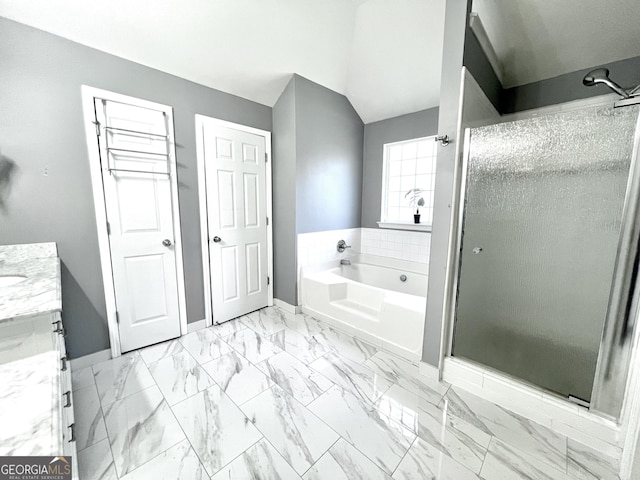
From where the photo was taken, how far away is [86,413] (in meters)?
1.48

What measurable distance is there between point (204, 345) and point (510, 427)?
2.23 m

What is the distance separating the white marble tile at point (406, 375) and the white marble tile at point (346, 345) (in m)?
0.07

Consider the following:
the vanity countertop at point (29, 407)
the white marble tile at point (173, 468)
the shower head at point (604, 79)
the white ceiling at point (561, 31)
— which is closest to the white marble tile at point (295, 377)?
the white marble tile at point (173, 468)

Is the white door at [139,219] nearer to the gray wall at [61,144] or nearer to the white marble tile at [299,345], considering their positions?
the gray wall at [61,144]

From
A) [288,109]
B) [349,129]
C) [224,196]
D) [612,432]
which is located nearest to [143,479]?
[224,196]

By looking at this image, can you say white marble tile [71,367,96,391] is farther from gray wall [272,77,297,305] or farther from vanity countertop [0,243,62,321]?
gray wall [272,77,297,305]

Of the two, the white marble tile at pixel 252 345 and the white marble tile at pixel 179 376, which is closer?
the white marble tile at pixel 179 376

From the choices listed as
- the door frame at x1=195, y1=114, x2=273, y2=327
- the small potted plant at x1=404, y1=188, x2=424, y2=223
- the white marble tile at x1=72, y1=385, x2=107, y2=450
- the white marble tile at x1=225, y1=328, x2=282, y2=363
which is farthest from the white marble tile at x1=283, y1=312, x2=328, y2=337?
the small potted plant at x1=404, y1=188, x2=424, y2=223

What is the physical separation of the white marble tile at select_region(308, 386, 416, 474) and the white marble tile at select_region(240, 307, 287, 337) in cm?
97

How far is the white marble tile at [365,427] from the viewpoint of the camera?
49.6 inches

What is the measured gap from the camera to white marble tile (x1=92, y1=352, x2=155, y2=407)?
163cm

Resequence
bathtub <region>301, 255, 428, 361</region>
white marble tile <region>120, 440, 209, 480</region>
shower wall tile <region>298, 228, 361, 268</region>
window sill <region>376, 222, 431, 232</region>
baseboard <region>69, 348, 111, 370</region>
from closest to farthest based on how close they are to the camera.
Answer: white marble tile <region>120, 440, 209, 480</region> → baseboard <region>69, 348, 111, 370</region> → bathtub <region>301, 255, 428, 361</region> → shower wall tile <region>298, 228, 361, 268</region> → window sill <region>376, 222, 431, 232</region>

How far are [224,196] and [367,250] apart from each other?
6.38ft

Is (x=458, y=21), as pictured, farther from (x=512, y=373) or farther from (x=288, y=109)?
(x=512, y=373)
